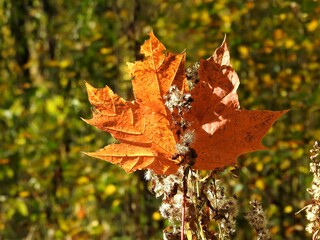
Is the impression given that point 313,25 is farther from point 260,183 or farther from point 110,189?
point 110,189

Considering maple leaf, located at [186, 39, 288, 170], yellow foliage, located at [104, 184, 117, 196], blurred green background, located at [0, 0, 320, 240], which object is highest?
blurred green background, located at [0, 0, 320, 240]

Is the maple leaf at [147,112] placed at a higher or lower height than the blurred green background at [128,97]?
lower

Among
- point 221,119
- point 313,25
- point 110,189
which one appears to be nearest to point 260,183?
point 110,189

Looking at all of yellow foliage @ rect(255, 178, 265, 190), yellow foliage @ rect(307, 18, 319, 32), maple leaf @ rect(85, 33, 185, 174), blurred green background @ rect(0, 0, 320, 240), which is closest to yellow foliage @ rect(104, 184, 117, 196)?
blurred green background @ rect(0, 0, 320, 240)

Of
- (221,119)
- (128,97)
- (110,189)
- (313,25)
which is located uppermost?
(313,25)

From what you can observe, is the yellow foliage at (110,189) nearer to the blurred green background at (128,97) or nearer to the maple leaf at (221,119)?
the blurred green background at (128,97)

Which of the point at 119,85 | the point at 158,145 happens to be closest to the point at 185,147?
the point at 158,145

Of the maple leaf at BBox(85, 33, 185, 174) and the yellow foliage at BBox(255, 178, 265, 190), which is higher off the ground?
the yellow foliage at BBox(255, 178, 265, 190)

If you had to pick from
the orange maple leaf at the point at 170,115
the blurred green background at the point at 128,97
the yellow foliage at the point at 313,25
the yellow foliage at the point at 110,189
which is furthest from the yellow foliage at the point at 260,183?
the orange maple leaf at the point at 170,115

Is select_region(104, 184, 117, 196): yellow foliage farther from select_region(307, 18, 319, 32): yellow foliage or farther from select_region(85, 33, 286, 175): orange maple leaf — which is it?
select_region(85, 33, 286, 175): orange maple leaf
